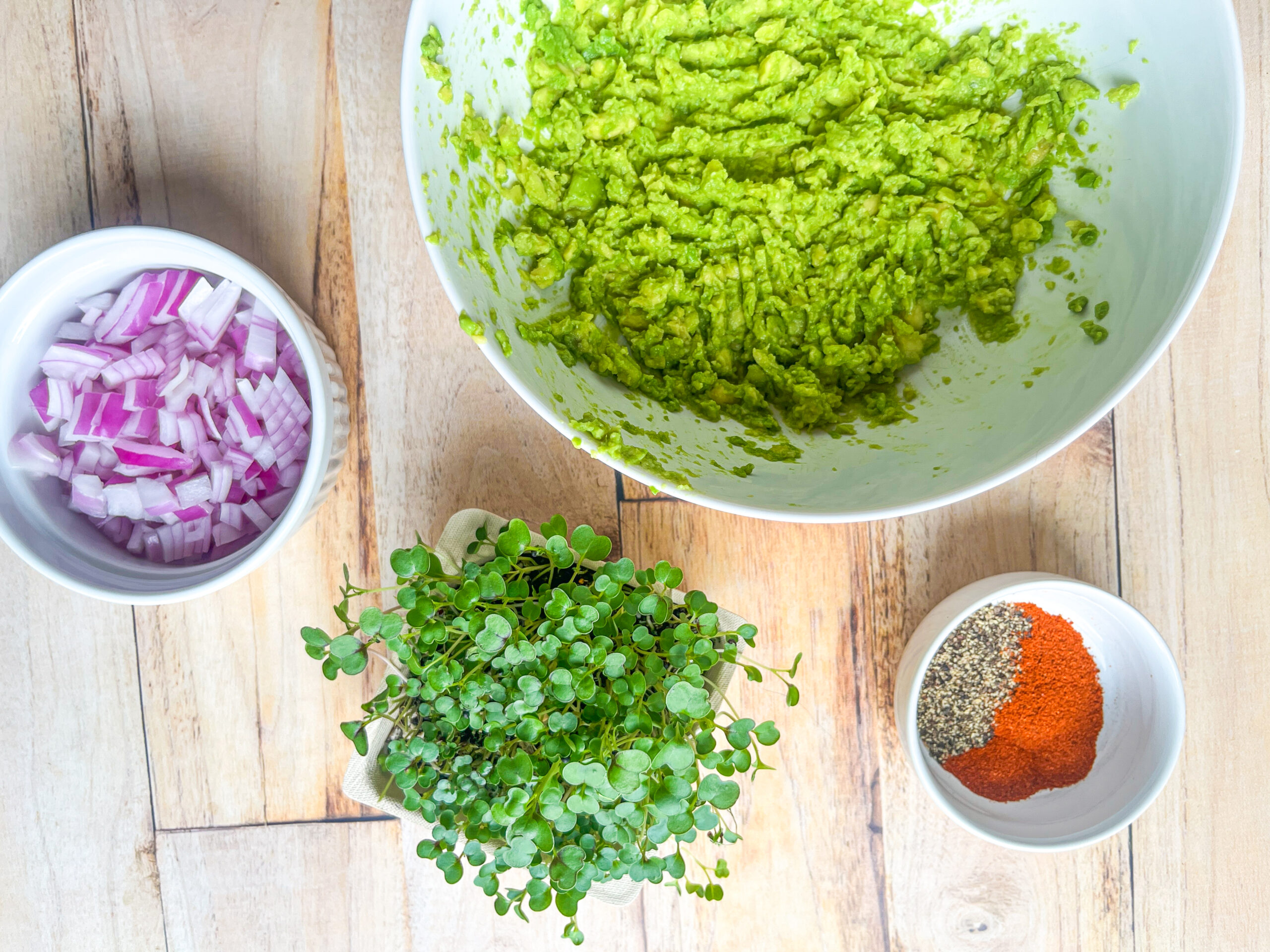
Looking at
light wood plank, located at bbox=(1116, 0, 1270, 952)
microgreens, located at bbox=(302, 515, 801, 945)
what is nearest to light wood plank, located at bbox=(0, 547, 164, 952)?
microgreens, located at bbox=(302, 515, 801, 945)

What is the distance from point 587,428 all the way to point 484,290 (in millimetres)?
183

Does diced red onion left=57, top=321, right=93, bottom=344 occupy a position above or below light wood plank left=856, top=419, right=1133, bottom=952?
above

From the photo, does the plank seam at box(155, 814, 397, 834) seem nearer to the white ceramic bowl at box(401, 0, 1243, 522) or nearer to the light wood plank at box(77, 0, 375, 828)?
the light wood plank at box(77, 0, 375, 828)

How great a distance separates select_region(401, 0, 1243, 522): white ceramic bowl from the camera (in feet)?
2.60

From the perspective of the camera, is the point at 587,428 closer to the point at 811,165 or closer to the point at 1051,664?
the point at 811,165

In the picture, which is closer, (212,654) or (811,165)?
(811,165)

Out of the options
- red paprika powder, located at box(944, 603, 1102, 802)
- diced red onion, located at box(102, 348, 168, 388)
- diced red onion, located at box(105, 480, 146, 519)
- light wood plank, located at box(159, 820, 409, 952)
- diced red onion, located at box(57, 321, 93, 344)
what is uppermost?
diced red onion, located at box(57, 321, 93, 344)

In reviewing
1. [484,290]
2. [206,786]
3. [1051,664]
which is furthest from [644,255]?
[206,786]

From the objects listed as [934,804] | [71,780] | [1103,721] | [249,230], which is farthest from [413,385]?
[1103,721]

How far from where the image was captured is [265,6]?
103 centimetres

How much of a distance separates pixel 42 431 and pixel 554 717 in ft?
2.33

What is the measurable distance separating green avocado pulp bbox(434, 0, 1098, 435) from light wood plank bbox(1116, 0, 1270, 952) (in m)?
0.31

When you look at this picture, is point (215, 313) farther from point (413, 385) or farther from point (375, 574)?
point (375, 574)

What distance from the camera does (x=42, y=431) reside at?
0.99 meters
